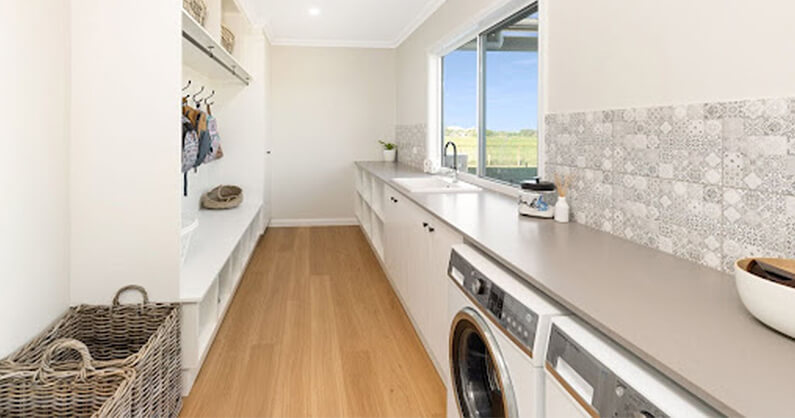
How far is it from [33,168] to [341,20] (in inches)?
163

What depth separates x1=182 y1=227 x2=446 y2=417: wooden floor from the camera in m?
2.23

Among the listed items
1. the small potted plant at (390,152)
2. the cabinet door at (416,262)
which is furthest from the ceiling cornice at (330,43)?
the cabinet door at (416,262)

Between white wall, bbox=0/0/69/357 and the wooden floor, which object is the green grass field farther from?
white wall, bbox=0/0/69/357

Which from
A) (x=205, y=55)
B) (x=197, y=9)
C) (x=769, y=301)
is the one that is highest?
(x=197, y=9)

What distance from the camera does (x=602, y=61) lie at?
1.96 meters

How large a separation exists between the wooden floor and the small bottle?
0.97 meters

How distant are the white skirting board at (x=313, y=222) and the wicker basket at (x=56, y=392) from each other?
Result: 200 inches

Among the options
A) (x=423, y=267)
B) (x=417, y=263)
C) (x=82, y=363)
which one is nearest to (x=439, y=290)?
(x=423, y=267)

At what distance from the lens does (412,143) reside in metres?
5.61

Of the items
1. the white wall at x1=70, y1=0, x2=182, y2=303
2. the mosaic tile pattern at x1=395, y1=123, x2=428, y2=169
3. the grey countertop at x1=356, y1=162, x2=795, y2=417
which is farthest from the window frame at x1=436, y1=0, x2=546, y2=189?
the white wall at x1=70, y1=0, x2=182, y2=303

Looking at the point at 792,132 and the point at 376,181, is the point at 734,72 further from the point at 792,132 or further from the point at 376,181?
the point at 376,181

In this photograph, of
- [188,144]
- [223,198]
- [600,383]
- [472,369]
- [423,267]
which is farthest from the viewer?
[223,198]

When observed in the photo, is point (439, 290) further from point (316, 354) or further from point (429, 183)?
point (429, 183)

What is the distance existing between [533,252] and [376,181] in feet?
11.0
